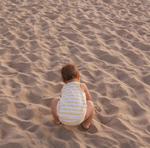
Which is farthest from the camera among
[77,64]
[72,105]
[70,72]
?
[77,64]

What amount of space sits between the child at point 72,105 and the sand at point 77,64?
0.15m

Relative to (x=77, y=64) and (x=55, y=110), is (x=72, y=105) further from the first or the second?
(x=77, y=64)

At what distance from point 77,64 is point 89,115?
174cm

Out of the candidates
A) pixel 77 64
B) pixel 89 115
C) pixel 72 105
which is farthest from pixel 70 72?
pixel 77 64

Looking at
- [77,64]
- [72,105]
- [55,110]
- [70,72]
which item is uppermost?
[70,72]

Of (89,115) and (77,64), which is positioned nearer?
(89,115)

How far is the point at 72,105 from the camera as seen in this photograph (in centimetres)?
344

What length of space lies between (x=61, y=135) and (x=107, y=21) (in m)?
3.90

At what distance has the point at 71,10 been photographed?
7594mm

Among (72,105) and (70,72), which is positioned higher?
(70,72)

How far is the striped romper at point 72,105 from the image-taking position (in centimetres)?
344

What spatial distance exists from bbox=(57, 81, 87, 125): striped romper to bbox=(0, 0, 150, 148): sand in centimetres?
17

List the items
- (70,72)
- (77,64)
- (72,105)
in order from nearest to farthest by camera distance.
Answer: (72,105)
(70,72)
(77,64)

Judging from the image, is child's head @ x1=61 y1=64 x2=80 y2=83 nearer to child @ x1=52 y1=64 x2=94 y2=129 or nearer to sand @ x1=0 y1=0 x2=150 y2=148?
child @ x1=52 y1=64 x2=94 y2=129
